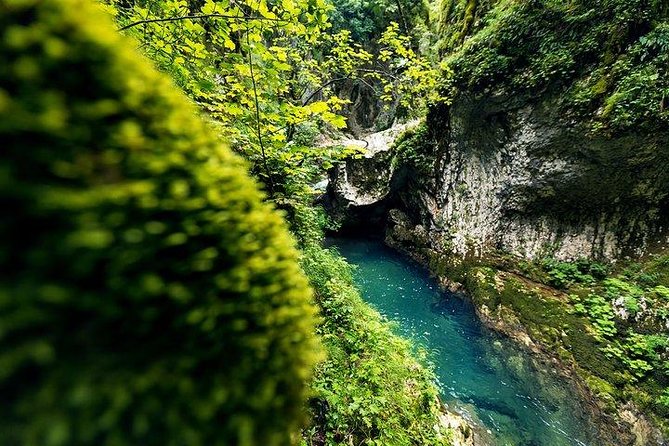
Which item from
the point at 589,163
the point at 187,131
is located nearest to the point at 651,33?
the point at 589,163

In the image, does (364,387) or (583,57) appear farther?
(583,57)

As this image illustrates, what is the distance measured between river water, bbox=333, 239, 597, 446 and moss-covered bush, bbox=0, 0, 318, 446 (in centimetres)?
649

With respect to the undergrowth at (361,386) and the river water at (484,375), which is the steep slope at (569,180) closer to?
the river water at (484,375)

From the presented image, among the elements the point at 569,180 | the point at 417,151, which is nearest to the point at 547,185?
the point at 569,180

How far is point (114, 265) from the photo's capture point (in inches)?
20.3

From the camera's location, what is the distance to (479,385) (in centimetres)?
653

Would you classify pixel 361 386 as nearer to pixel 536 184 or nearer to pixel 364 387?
pixel 364 387

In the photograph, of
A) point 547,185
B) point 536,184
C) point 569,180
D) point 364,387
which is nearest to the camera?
point 364,387

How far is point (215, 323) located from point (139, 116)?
1.47 feet

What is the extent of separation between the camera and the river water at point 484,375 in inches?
217

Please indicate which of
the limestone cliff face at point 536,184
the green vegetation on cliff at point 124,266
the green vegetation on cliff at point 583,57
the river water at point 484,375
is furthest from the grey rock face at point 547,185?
the green vegetation on cliff at point 124,266

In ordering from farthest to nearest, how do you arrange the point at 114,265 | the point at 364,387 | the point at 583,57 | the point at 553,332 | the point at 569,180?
the point at 569,180, the point at 553,332, the point at 583,57, the point at 364,387, the point at 114,265

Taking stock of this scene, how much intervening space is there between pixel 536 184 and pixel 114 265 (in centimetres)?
990

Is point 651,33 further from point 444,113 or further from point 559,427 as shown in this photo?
point 559,427
